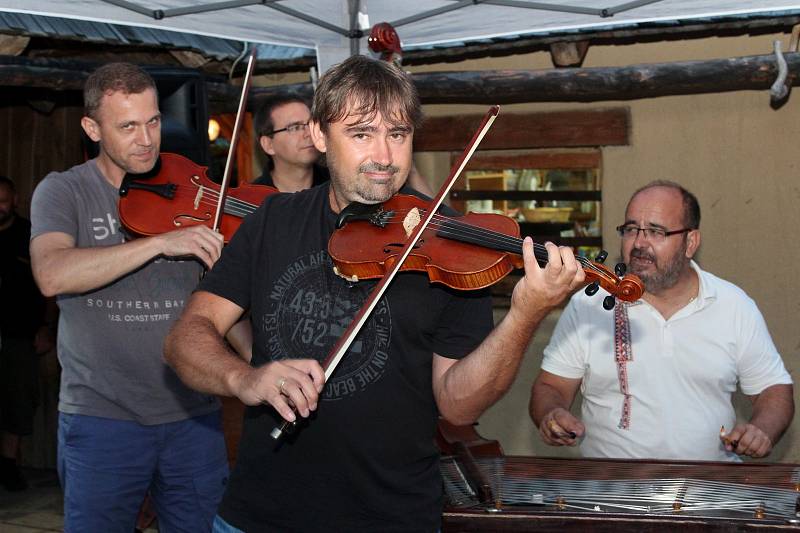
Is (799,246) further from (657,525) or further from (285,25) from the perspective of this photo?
(657,525)

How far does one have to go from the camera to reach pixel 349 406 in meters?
2.05

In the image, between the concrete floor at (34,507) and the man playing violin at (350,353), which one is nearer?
the man playing violin at (350,353)

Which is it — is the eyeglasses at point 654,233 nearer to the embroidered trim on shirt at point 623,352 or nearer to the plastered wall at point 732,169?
the embroidered trim on shirt at point 623,352

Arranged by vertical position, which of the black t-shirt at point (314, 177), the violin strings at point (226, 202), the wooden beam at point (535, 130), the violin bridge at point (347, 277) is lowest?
the violin bridge at point (347, 277)

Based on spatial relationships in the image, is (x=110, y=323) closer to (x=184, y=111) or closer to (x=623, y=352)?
(x=184, y=111)

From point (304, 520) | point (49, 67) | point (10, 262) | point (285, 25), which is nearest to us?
point (304, 520)

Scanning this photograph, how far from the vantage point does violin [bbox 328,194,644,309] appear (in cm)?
208

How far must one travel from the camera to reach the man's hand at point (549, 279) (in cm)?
188

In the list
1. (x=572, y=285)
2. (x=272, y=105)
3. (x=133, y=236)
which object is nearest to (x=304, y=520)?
(x=572, y=285)

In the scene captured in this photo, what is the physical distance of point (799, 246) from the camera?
491cm

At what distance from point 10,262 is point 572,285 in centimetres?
468

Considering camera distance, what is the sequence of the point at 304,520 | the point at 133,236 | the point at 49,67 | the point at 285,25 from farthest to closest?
the point at 49,67
the point at 285,25
the point at 133,236
the point at 304,520

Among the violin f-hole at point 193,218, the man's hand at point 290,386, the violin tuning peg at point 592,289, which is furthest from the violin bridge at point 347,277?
the violin f-hole at point 193,218

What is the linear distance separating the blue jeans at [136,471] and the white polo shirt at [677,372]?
1122mm
